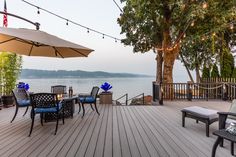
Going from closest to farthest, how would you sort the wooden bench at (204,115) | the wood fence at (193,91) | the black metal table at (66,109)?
the wooden bench at (204,115)
the black metal table at (66,109)
the wood fence at (193,91)

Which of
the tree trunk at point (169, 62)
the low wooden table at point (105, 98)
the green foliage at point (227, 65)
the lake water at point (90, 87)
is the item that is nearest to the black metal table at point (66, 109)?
the low wooden table at point (105, 98)

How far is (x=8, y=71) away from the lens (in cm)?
850

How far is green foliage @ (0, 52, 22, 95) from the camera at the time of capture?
27.3 ft

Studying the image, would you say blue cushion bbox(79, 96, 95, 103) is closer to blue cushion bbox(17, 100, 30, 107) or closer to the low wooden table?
blue cushion bbox(17, 100, 30, 107)

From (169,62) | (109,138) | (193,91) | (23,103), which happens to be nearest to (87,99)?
(23,103)

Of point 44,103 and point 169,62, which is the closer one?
point 44,103

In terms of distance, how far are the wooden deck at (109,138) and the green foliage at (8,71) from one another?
129 inches

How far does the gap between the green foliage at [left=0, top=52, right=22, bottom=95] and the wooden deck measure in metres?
3.27

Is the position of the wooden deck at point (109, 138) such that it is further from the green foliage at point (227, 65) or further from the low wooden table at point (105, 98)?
the green foliage at point (227, 65)

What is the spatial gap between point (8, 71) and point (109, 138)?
21.1ft

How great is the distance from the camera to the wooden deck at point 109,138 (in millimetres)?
3336

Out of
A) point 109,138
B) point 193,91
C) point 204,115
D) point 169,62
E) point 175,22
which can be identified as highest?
point 175,22

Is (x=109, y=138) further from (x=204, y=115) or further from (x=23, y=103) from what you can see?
(x=23, y=103)

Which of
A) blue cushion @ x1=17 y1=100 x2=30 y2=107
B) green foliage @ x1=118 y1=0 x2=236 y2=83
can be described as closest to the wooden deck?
blue cushion @ x1=17 y1=100 x2=30 y2=107
